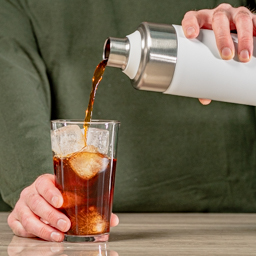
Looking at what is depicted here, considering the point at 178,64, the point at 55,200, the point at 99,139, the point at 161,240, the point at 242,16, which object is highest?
the point at 242,16

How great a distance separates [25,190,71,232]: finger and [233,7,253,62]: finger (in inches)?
20.8

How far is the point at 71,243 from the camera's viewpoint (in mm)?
953

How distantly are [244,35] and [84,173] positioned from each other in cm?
48

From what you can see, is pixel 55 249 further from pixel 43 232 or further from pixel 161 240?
pixel 161 240

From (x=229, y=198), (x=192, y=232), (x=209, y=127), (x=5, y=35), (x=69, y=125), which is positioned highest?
(x=5, y=35)

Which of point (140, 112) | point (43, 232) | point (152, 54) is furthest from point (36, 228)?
point (140, 112)

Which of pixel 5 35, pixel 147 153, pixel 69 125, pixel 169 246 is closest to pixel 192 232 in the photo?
pixel 169 246

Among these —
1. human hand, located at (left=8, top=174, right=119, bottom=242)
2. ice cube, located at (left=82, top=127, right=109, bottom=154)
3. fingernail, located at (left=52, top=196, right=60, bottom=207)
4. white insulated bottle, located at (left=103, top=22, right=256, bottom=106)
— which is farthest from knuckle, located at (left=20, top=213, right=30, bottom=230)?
white insulated bottle, located at (left=103, top=22, right=256, bottom=106)

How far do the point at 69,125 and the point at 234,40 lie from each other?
0.44 metres

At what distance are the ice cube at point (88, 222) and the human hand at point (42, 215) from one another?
0.06 ft

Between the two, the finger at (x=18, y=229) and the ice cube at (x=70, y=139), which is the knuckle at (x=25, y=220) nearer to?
the finger at (x=18, y=229)

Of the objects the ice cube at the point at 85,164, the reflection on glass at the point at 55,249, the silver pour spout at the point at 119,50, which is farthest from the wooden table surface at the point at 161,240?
the silver pour spout at the point at 119,50

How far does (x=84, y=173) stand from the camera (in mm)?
928

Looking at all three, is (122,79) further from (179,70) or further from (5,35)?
(179,70)
